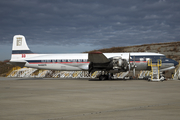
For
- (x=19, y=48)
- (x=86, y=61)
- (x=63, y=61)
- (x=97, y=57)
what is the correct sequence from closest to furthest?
(x=97, y=57)
(x=86, y=61)
(x=63, y=61)
(x=19, y=48)

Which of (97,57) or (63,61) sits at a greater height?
(97,57)

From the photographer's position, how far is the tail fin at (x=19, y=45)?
1476 inches

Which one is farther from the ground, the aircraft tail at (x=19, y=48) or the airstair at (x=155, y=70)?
the aircraft tail at (x=19, y=48)

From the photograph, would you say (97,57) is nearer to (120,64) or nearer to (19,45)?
(120,64)

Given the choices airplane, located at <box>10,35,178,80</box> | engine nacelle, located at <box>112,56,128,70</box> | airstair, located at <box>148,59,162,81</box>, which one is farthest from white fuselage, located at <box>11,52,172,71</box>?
engine nacelle, located at <box>112,56,128,70</box>

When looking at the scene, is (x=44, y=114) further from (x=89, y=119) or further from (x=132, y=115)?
(x=132, y=115)

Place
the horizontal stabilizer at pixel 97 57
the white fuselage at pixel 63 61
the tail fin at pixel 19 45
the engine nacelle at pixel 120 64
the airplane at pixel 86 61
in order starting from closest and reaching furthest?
1. the horizontal stabilizer at pixel 97 57
2. the engine nacelle at pixel 120 64
3. the airplane at pixel 86 61
4. the white fuselage at pixel 63 61
5. the tail fin at pixel 19 45

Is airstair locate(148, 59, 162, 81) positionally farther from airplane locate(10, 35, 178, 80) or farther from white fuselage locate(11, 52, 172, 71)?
white fuselage locate(11, 52, 172, 71)

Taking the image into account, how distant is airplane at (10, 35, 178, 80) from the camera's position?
30.2 metres

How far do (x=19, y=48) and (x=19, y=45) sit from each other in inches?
25.2

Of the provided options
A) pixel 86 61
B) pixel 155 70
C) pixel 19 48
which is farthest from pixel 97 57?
pixel 19 48

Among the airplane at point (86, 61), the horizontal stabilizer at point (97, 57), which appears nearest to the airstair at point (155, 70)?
the airplane at point (86, 61)

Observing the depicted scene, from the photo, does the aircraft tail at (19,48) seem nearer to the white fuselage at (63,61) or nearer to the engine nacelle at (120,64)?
the white fuselage at (63,61)

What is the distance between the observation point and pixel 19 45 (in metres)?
37.8
